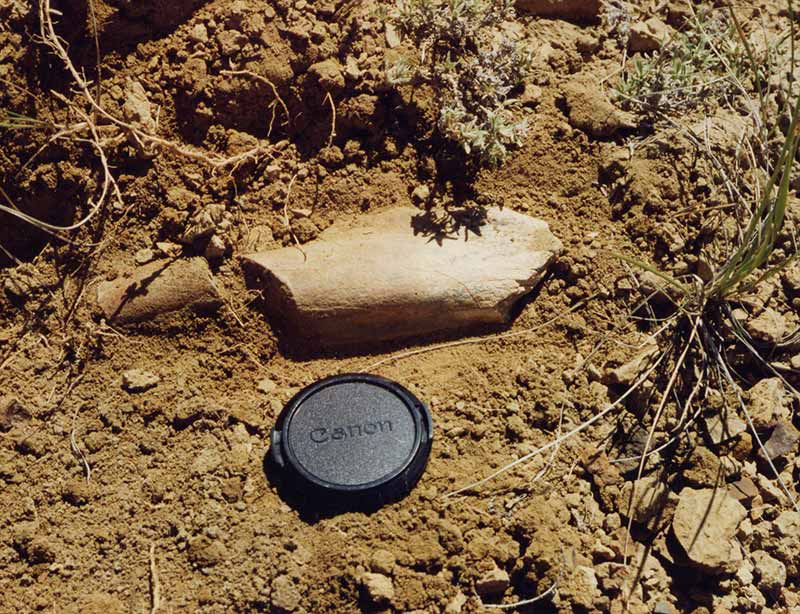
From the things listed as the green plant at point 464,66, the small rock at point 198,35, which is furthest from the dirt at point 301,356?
the green plant at point 464,66

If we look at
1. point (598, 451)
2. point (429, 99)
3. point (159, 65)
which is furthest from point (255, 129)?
point (598, 451)

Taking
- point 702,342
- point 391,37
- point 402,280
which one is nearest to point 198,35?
point 391,37

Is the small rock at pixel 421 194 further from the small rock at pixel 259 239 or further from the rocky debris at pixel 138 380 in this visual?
the rocky debris at pixel 138 380

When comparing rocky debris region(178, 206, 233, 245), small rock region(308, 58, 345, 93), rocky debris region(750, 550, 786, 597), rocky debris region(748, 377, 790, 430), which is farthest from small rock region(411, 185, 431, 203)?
rocky debris region(750, 550, 786, 597)

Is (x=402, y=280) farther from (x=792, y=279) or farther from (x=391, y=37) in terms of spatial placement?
(x=792, y=279)

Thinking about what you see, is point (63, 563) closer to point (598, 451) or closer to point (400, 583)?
point (400, 583)

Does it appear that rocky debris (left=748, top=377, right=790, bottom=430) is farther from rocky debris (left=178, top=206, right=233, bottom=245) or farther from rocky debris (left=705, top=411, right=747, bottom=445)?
rocky debris (left=178, top=206, right=233, bottom=245)
